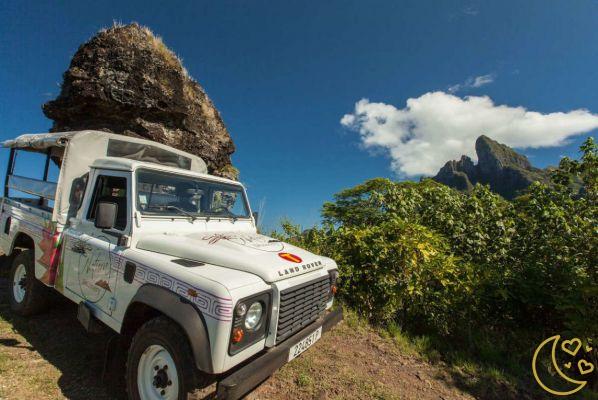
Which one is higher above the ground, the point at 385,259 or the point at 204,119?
the point at 204,119

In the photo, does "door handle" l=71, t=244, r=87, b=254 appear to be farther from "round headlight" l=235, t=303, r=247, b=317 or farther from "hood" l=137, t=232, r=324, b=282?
"round headlight" l=235, t=303, r=247, b=317

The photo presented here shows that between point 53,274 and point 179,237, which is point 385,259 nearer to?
point 179,237

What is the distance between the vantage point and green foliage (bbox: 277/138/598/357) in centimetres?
499

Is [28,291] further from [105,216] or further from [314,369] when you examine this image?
[314,369]

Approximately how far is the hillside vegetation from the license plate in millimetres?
2496

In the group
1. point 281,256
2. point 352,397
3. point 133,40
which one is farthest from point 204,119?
point 352,397

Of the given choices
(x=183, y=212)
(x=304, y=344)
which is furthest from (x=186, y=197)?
(x=304, y=344)

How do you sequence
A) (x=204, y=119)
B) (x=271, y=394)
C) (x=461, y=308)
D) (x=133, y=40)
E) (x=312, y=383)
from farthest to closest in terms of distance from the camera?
(x=204, y=119), (x=133, y=40), (x=461, y=308), (x=312, y=383), (x=271, y=394)

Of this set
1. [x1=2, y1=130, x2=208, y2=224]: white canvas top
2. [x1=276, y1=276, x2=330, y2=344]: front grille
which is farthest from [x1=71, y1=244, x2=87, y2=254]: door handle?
[x1=276, y1=276, x2=330, y2=344]: front grille

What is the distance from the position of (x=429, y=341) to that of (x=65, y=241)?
589 cm

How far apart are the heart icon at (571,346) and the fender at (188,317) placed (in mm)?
5419

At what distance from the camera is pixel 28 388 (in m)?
3.07

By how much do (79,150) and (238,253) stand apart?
9.82 ft

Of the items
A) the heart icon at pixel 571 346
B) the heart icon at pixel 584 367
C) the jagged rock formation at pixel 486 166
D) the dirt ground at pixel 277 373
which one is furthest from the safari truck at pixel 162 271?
the jagged rock formation at pixel 486 166
